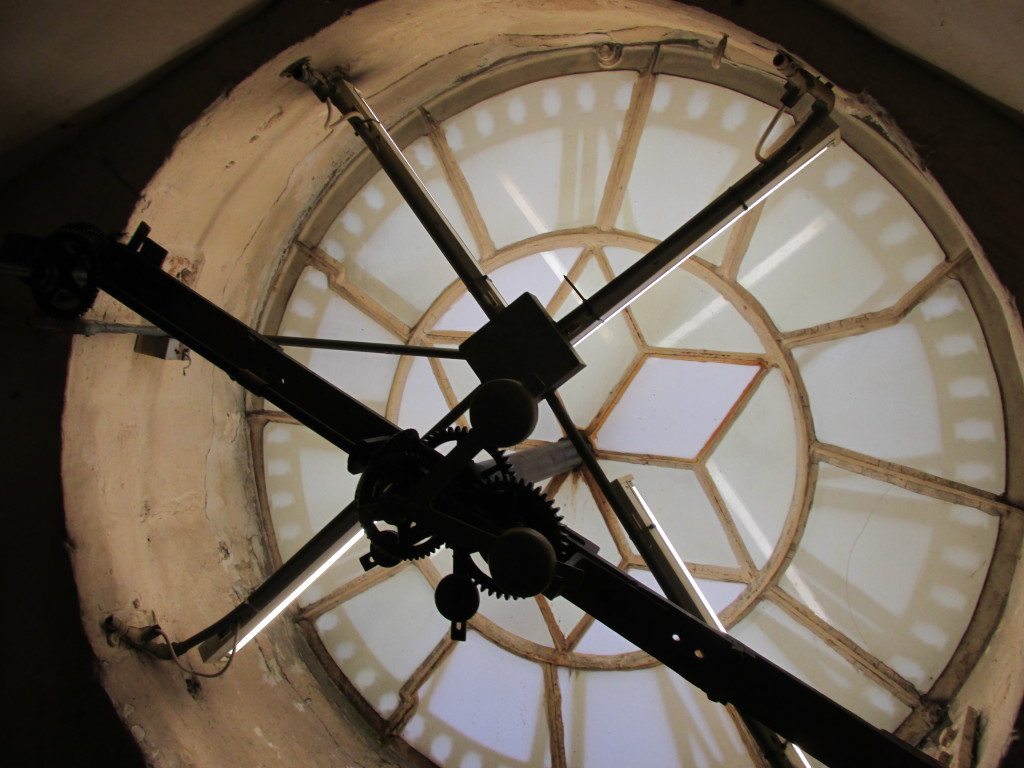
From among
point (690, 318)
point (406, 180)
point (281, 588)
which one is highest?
point (690, 318)

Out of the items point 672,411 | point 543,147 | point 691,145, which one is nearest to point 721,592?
point 672,411

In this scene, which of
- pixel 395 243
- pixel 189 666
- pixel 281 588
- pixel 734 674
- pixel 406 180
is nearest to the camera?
pixel 734 674

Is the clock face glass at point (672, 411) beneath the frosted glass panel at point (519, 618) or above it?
above

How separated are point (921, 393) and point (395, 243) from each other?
6.91 feet

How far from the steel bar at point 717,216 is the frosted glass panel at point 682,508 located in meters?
1.37

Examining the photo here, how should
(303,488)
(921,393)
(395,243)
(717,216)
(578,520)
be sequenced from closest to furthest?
(717,216) → (921,393) → (395,243) → (303,488) → (578,520)

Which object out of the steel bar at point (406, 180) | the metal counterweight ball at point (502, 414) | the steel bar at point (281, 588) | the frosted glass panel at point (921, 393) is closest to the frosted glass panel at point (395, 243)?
the steel bar at point (406, 180)

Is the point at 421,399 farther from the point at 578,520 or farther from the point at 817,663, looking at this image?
the point at 817,663

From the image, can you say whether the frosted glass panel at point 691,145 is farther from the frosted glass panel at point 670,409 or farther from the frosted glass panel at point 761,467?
the frosted glass panel at point 761,467

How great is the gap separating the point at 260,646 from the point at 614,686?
1499 mm

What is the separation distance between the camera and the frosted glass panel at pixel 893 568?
2.67m

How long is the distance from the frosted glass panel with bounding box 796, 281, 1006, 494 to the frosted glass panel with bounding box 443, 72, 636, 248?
3.63ft

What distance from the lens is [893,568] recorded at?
283cm

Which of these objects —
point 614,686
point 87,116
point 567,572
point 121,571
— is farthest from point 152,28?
point 614,686
